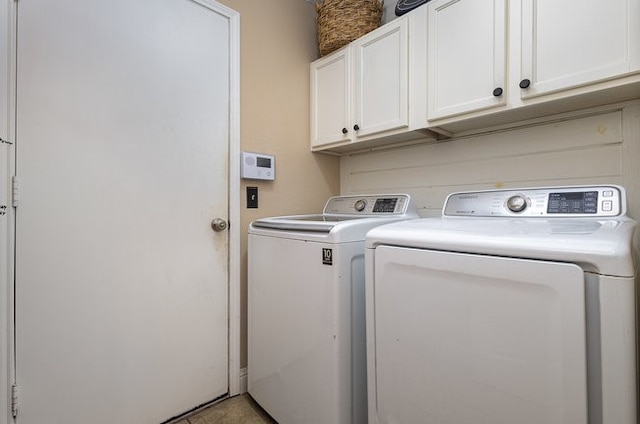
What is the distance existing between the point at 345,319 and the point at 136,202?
3.46 feet

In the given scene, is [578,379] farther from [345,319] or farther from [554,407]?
[345,319]

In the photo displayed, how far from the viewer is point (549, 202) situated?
3.97 feet

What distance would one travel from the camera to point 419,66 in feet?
5.00

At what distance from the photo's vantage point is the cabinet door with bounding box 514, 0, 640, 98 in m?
1.02

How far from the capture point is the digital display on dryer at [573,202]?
1.13 m

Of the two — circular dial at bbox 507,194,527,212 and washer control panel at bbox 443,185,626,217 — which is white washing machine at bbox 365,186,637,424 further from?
circular dial at bbox 507,194,527,212

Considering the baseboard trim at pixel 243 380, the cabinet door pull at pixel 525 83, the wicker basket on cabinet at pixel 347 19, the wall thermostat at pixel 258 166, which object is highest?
the wicker basket on cabinet at pixel 347 19

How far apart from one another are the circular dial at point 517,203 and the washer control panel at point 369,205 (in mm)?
476

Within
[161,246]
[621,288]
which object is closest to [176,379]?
[161,246]

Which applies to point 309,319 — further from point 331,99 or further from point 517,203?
point 331,99

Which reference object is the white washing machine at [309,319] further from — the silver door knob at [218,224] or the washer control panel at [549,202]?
the washer control panel at [549,202]

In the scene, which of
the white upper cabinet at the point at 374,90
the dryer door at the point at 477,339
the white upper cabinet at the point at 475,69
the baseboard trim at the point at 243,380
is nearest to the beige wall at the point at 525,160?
the white upper cabinet at the point at 475,69

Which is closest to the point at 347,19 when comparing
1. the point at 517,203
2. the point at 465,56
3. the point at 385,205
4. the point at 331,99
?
the point at 331,99

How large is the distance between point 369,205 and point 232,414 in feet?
4.35
